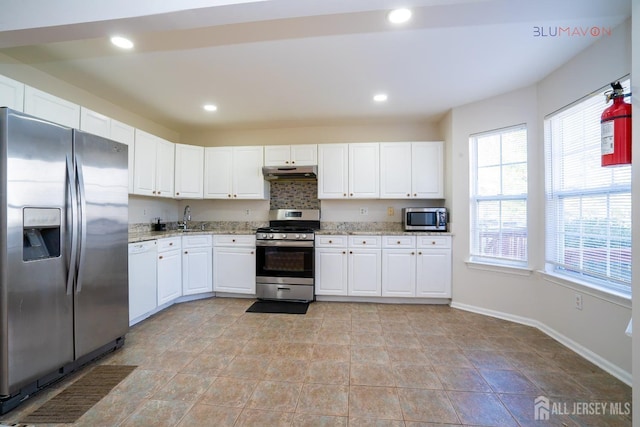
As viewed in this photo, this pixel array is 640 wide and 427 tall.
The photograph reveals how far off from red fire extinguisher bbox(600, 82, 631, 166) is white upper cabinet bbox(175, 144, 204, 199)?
426 centimetres

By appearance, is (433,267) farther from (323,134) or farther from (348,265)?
(323,134)

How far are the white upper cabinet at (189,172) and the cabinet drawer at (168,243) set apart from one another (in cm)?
76

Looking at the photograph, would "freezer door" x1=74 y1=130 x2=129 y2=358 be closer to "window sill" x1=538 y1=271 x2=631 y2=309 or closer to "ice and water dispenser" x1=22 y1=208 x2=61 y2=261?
"ice and water dispenser" x1=22 y1=208 x2=61 y2=261

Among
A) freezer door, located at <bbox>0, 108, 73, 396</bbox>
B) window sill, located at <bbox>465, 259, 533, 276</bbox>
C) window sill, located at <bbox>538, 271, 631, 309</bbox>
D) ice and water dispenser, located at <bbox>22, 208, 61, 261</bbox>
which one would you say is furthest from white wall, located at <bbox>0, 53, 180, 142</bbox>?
window sill, located at <bbox>538, 271, 631, 309</bbox>

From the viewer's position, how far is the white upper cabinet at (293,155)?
3.89m

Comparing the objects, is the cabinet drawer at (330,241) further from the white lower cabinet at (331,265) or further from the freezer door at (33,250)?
the freezer door at (33,250)

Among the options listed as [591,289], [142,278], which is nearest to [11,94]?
[142,278]

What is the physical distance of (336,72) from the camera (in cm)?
251

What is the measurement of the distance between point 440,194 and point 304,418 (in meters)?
3.18

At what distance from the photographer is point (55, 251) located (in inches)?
72.1

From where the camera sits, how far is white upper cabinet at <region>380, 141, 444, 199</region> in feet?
12.2

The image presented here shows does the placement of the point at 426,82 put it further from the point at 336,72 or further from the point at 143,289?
the point at 143,289

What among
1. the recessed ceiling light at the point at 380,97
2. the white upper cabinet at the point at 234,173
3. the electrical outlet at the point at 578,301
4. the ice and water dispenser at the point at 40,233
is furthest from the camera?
the white upper cabinet at the point at 234,173

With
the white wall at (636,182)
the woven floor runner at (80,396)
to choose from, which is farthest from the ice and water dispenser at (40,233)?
the white wall at (636,182)
